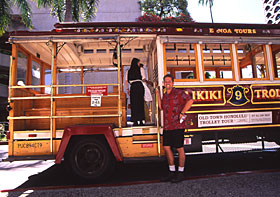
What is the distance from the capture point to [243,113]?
4.21 meters

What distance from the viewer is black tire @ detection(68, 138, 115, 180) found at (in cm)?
370

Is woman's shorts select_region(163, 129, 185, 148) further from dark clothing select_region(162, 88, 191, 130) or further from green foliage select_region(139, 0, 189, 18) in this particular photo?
green foliage select_region(139, 0, 189, 18)

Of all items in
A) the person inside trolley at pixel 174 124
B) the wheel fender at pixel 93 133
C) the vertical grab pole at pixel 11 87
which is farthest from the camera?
the vertical grab pole at pixel 11 87

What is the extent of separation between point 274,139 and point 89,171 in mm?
4295

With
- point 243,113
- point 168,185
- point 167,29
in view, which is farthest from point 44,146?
point 243,113

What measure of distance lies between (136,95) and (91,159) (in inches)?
69.4

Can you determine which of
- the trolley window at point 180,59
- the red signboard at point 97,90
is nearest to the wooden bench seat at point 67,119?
the red signboard at point 97,90

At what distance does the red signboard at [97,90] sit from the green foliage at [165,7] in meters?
18.3

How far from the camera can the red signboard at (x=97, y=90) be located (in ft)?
13.2

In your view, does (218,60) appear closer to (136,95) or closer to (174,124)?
(136,95)

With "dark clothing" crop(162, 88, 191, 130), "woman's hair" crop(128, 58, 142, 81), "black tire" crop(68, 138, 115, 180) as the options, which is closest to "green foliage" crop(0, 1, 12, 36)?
"woman's hair" crop(128, 58, 142, 81)

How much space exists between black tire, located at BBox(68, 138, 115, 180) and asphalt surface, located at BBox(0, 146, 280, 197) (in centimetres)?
17

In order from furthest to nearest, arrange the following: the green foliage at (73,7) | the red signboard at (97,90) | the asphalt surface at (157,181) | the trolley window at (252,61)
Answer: the green foliage at (73,7) < the trolley window at (252,61) < the red signboard at (97,90) < the asphalt surface at (157,181)

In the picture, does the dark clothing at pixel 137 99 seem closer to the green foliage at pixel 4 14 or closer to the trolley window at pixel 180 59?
the trolley window at pixel 180 59
